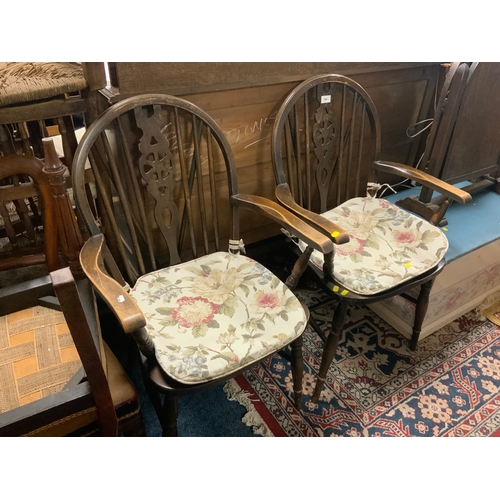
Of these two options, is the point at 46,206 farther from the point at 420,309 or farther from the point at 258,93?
the point at 420,309

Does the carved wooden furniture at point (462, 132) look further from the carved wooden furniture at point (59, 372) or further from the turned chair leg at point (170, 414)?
the carved wooden furniture at point (59, 372)

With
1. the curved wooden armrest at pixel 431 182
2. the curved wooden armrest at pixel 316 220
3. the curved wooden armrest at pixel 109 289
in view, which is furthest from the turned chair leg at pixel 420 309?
the curved wooden armrest at pixel 109 289

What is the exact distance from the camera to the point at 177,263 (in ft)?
4.23

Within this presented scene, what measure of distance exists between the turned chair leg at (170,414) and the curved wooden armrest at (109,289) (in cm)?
29

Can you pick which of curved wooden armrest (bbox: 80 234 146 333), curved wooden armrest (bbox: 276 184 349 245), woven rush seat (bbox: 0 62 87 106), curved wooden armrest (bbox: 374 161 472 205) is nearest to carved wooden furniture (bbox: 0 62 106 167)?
woven rush seat (bbox: 0 62 87 106)

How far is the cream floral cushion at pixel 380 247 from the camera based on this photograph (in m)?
1.21

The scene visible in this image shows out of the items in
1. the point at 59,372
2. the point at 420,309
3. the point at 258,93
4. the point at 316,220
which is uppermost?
the point at 258,93

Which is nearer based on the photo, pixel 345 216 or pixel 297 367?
pixel 297 367

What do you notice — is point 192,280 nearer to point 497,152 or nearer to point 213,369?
point 213,369

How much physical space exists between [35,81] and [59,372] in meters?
0.71

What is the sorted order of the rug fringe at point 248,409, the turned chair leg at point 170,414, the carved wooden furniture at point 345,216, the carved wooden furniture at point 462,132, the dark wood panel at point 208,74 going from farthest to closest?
1. the carved wooden furniture at point 462,132
2. the rug fringe at point 248,409
3. the carved wooden furniture at point 345,216
4. the dark wood panel at point 208,74
5. the turned chair leg at point 170,414

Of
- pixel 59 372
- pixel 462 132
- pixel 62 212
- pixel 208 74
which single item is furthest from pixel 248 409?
pixel 462 132

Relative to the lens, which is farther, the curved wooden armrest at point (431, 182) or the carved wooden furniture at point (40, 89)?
the curved wooden armrest at point (431, 182)

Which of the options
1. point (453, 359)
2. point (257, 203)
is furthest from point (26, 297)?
point (453, 359)
